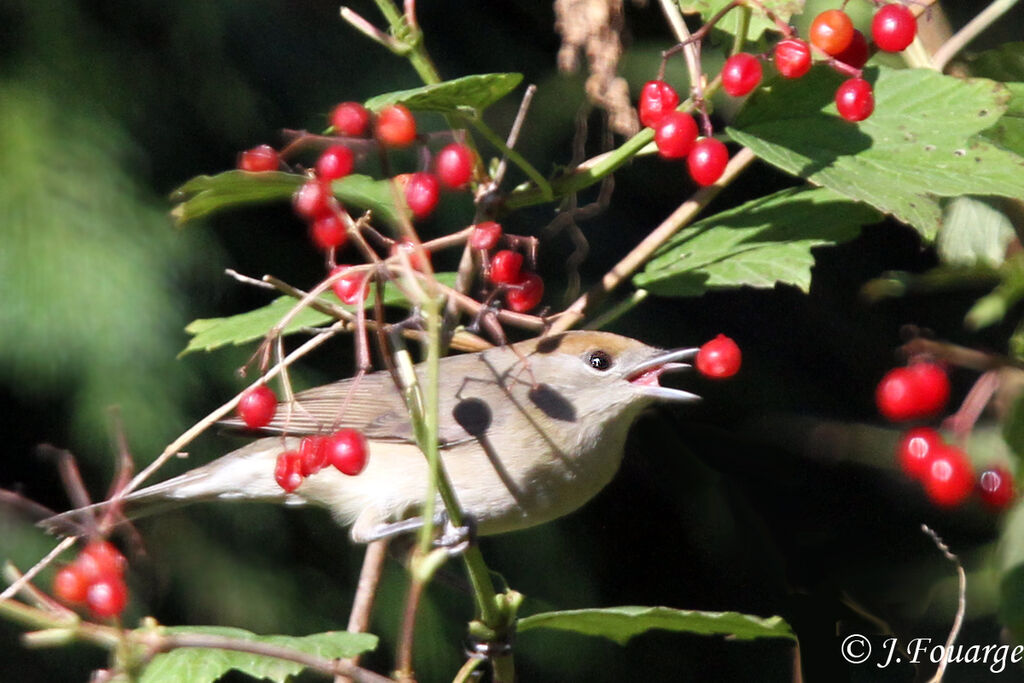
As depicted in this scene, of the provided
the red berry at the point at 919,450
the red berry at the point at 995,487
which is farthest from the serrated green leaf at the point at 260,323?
the red berry at the point at 995,487

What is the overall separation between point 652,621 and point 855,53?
873mm

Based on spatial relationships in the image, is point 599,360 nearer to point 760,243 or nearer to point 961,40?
point 760,243

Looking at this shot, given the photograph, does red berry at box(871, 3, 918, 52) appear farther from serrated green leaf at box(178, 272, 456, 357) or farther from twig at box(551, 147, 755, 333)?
serrated green leaf at box(178, 272, 456, 357)

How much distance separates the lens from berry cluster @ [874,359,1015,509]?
161 centimetres

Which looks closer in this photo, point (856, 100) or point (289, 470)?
point (856, 100)

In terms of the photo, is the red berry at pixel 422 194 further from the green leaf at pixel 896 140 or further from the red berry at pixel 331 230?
the green leaf at pixel 896 140

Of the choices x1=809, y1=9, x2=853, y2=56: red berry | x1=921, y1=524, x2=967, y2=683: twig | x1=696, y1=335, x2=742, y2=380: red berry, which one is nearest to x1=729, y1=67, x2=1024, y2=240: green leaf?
x1=809, y1=9, x2=853, y2=56: red berry

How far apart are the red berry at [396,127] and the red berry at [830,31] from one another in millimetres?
572

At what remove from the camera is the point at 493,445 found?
8.08ft

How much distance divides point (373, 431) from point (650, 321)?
117cm

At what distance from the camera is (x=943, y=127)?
1671 millimetres

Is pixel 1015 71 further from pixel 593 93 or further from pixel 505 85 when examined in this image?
pixel 505 85

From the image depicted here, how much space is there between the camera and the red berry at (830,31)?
1549mm

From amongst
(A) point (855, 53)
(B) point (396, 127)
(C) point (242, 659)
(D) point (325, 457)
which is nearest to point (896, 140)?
(A) point (855, 53)
